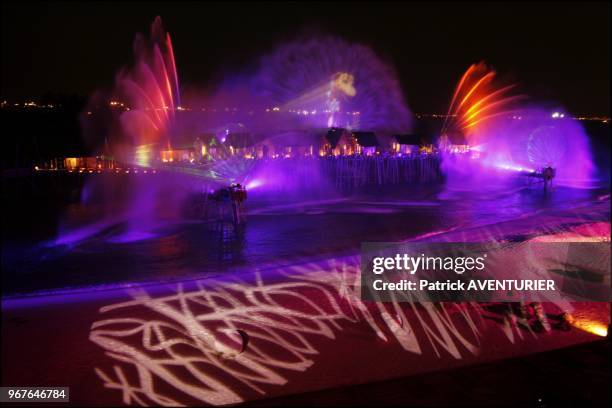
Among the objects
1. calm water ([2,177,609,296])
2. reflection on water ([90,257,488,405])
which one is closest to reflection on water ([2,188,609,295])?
calm water ([2,177,609,296])

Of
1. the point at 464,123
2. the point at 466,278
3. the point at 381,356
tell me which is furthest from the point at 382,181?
the point at 381,356

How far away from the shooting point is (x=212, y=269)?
9523 millimetres

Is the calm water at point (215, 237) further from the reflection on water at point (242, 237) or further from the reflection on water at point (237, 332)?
the reflection on water at point (237, 332)

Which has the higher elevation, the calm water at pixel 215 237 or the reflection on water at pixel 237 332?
the calm water at pixel 215 237

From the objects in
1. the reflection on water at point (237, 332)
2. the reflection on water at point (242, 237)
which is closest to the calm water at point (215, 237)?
the reflection on water at point (242, 237)

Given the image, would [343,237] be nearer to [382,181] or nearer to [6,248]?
[6,248]

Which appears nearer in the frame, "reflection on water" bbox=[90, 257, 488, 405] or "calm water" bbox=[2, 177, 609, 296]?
"reflection on water" bbox=[90, 257, 488, 405]

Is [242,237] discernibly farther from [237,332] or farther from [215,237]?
[237,332]

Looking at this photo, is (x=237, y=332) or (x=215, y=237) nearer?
(x=237, y=332)

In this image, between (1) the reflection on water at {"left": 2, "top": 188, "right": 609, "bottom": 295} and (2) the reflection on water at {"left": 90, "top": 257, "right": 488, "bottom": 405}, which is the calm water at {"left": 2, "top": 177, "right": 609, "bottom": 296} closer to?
(1) the reflection on water at {"left": 2, "top": 188, "right": 609, "bottom": 295}

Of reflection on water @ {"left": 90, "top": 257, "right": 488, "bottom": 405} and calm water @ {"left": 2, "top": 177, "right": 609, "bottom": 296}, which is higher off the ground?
calm water @ {"left": 2, "top": 177, "right": 609, "bottom": 296}

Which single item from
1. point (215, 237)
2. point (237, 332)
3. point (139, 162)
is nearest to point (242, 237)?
point (215, 237)

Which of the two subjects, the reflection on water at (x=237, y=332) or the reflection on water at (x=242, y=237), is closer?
the reflection on water at (x=237, y=332)

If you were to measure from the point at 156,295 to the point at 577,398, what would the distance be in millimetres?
5931
